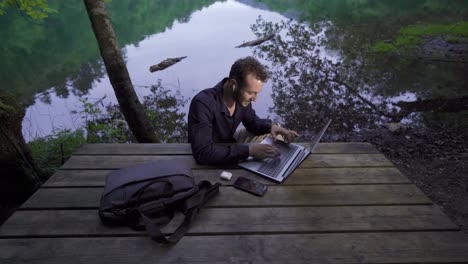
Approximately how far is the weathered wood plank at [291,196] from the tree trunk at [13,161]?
1203mm

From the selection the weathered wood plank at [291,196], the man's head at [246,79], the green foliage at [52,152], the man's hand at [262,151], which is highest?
the man's head at [246,79]

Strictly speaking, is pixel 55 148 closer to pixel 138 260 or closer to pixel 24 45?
pixel 138 260

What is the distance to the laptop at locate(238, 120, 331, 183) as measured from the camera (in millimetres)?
1971

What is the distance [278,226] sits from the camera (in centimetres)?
154

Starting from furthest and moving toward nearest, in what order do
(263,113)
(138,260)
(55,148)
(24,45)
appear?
(24,45) → (263,113) → (55,148) → (138,260)

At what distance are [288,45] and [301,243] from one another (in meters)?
8.78

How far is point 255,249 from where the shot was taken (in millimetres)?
1398

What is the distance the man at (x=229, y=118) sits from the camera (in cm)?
207

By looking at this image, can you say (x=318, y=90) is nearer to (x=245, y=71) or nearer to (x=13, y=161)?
(x=245, y=71)

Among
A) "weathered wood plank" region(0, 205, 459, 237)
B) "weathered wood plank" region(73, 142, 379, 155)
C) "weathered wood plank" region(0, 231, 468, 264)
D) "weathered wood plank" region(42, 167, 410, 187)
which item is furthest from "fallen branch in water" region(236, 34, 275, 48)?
"weathered wood plank" region(0, 231, 468, 264)

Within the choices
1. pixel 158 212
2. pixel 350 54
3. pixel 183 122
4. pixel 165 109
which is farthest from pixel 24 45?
pixel 158 212

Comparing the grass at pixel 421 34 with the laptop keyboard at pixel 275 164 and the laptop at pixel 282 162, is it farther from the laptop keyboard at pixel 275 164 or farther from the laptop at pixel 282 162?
the laptop keyboard at pixel 275 164

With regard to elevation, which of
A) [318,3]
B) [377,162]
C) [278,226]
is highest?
[278,226]

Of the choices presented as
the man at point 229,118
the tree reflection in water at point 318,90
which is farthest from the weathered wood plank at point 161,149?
the tree reflection in water at point 318,90
